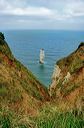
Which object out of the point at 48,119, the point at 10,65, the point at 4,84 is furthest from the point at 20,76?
the point at 48,119

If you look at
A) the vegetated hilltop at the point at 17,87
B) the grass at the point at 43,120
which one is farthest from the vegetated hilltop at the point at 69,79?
the grass at the point at 43,120

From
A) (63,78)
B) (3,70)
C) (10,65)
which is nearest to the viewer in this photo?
(3,70)

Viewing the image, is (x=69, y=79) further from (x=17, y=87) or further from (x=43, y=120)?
(x=43, y=120)

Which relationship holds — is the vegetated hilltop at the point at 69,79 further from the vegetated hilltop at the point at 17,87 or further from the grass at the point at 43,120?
the grass at the point at 43,120

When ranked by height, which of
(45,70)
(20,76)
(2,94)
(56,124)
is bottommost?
(56,124)

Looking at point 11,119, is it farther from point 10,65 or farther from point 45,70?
point 45,70
